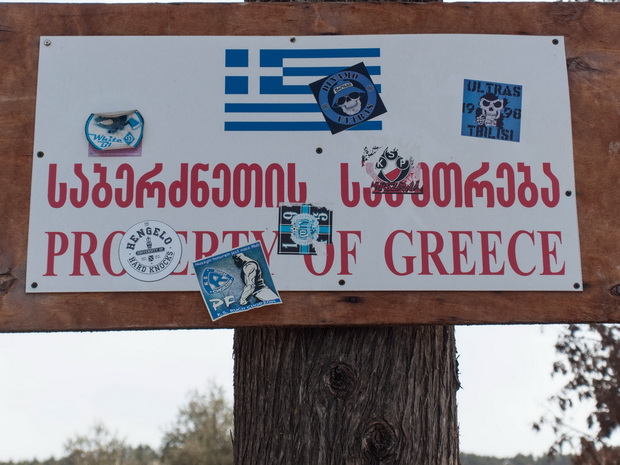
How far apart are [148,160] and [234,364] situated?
28.8 inches

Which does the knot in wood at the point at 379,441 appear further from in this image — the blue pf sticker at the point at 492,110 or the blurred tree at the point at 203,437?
the blurred tree at the point at 203,437

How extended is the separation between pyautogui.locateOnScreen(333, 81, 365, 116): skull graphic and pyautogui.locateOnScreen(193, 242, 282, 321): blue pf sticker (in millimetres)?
532

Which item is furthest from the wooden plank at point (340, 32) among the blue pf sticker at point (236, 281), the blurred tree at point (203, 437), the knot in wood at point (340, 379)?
the blurred tree at point (203, 437)

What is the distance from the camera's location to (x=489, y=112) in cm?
251

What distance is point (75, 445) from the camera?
908 inches

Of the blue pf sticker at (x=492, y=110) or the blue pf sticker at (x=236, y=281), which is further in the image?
the blue pf sticker at (x=492, y=110)

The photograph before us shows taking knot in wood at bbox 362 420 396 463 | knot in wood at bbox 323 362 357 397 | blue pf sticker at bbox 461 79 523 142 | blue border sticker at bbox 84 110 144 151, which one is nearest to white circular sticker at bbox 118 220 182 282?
blue border sticker at bbox 84 110 144 151

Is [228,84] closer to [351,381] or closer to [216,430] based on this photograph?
[351,381]

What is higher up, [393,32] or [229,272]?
[393,32]

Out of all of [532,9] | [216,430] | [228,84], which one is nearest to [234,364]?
[228,84]

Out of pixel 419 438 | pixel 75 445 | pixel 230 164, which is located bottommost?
pixel 75 445

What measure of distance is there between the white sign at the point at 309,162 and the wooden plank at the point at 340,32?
4 centimetres

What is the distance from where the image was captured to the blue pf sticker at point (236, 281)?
7.72 feet

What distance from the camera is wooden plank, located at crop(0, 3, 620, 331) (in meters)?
2.36
